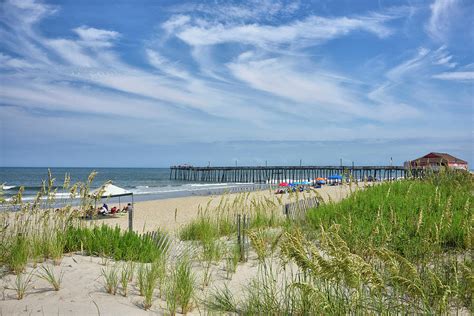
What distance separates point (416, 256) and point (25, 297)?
4999mm

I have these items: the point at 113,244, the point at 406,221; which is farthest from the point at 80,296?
the point at 406,221

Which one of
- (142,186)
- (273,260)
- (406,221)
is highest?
(406,221)

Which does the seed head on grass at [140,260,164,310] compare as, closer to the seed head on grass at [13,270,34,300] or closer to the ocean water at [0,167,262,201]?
the seed head on grass at [13,270,34,300]

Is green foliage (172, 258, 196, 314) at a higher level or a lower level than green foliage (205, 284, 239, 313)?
higher

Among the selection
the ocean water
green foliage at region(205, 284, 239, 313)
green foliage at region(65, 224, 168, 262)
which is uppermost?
green foliage at region(65, 224, 168, 262)

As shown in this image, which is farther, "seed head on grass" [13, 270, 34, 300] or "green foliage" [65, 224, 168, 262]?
"green foliage" [65, 224, 168, 262]

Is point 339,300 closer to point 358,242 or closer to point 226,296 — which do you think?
point 226,296

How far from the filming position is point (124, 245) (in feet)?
21.7

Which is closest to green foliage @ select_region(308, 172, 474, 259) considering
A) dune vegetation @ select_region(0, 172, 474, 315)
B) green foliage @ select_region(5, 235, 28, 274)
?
dune vegetation @ select_region(0, 172, 474, 315)

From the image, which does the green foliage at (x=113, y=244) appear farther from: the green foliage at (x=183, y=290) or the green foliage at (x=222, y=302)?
the green foliage at (x=222, y=302)

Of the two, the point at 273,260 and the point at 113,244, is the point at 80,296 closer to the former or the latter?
the point at 113,244

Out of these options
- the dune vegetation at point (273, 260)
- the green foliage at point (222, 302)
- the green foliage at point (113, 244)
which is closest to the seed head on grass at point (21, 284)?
the dune vegetation at point (273, 260)

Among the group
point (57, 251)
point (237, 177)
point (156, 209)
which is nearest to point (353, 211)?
point (57, 251)

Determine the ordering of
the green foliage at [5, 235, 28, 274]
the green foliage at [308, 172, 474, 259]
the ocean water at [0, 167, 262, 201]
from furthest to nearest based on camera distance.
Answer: the ocean water at [0, 167, 262, 201]
the green foliage at [5, 235, 28, 274]
the green foliage at [308, 172, 474, 259]
